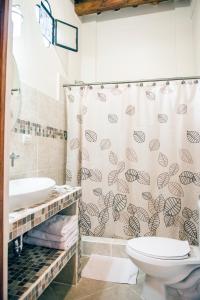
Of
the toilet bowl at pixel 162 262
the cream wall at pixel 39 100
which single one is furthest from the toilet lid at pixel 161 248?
the cream wall at pixel 39 100

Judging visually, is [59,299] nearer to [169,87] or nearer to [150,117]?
[150,117]

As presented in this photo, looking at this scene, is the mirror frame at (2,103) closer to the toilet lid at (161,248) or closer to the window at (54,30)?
the toilet lid at (161,248)

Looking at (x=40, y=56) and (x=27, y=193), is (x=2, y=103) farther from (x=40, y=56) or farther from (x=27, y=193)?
(x=40, y=56)

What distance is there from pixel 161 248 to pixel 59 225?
683mm

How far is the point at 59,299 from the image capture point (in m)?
1.48

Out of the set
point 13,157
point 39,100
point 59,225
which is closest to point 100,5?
point 39,100

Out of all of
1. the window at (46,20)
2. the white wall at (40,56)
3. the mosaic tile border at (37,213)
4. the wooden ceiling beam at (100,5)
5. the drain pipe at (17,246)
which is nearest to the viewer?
the mosaic tile border at (37,213)

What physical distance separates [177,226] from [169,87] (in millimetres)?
1322

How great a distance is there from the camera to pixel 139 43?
272cm


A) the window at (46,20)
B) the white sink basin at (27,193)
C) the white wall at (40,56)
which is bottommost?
the white sink basin at (27,193)

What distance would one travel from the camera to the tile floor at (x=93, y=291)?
1.51m

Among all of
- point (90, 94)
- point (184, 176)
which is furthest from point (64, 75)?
point (184, 176)

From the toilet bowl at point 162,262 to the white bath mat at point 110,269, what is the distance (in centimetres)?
28

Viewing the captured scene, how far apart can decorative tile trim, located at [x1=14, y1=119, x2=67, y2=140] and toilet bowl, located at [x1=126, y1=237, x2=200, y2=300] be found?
1.09 m
